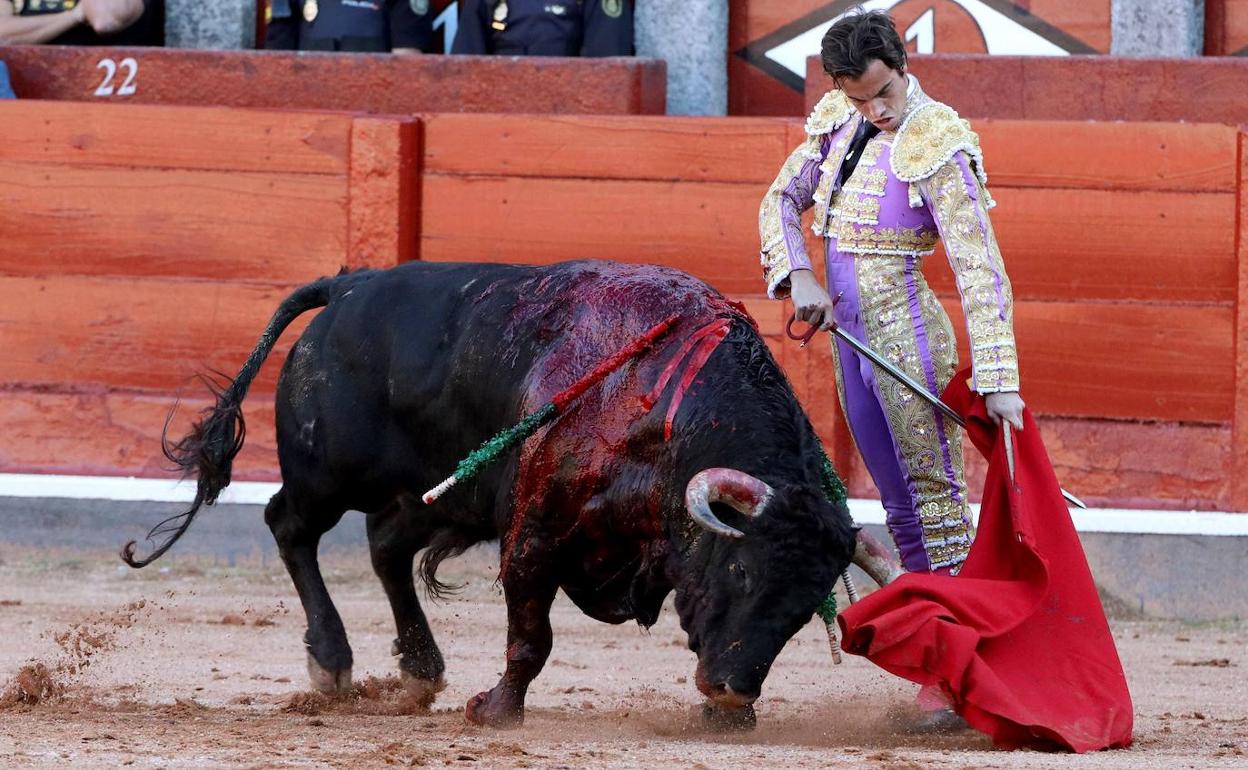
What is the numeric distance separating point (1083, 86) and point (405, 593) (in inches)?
110

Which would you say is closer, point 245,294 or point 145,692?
point 145,692

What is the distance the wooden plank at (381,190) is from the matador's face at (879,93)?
248cm

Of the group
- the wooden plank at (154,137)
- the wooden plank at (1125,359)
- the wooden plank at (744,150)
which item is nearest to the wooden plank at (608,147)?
the wooden plank at (744,150)

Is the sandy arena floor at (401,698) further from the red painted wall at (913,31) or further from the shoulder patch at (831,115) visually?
the red painted wall at (913,31)

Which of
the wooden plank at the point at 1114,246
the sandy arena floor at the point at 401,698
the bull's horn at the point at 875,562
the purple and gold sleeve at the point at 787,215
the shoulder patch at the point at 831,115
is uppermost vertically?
the shoulder patch at the point at 831,115

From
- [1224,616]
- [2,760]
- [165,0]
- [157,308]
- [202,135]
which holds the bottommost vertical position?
[1224,616]

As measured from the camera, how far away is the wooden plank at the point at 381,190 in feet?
18.9

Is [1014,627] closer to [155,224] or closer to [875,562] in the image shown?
[875,562]

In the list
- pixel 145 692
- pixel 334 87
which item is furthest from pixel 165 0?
pixel 145 692

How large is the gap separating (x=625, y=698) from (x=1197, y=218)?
2468 mm

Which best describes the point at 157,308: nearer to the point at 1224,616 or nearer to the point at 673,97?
the point at 673,97

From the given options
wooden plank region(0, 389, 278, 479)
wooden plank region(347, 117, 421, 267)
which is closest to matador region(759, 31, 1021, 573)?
wooden plank region(347, 117, 421, 267)

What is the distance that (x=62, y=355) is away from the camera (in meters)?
5.96

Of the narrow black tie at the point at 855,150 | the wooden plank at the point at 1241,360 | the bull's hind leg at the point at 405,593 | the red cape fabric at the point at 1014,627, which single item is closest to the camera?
the red cape fabric at the point at 1014,627
